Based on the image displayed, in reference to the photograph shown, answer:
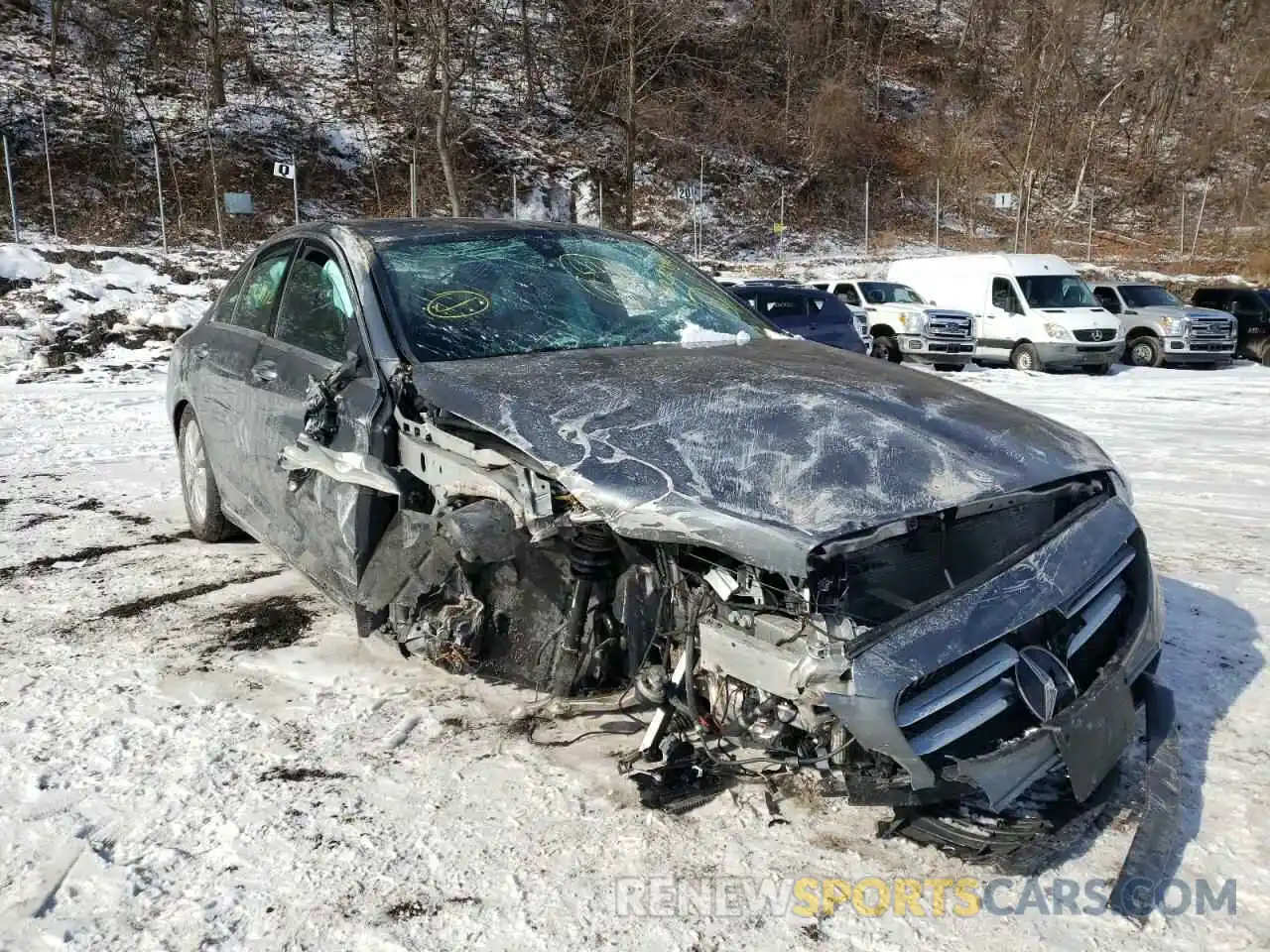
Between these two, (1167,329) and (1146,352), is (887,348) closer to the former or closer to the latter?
(1146,352)

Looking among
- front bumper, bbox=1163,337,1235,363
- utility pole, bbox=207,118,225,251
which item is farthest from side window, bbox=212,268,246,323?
utility pole, bbox=207,118,225,251

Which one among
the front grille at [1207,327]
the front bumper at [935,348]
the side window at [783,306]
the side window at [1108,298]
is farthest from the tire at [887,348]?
the front grille at [1207,327]

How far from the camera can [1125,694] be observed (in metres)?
2.40

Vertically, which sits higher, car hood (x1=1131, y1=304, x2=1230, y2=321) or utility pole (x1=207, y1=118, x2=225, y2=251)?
utility pole (x1=207, y1=118, x2=225, y2=251)

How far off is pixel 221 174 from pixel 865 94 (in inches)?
1170

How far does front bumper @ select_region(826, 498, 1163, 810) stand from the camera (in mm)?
2033

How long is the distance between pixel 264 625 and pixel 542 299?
174cm

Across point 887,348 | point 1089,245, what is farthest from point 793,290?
point 1089,245

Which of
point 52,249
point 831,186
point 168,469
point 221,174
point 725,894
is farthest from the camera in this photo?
point 831,186

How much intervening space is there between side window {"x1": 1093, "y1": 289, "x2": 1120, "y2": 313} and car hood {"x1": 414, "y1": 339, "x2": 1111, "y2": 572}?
17217 mm

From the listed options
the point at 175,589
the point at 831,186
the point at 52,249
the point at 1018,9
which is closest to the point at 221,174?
the point at 52,249

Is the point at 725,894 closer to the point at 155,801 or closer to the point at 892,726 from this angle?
the point at 892,726

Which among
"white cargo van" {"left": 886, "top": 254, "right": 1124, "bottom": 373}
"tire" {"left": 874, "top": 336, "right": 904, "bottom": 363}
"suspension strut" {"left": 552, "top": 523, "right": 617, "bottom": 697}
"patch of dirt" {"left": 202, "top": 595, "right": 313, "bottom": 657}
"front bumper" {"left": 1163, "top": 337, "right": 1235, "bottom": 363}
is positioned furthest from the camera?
"front bumper" {"left": 1163, "top": 337, "right": 1235, "bottom": 363}

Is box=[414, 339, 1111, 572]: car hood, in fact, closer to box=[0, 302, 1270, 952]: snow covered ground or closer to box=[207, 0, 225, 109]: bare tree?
box=[0, 302, 1270, 952]: snow covered ground
